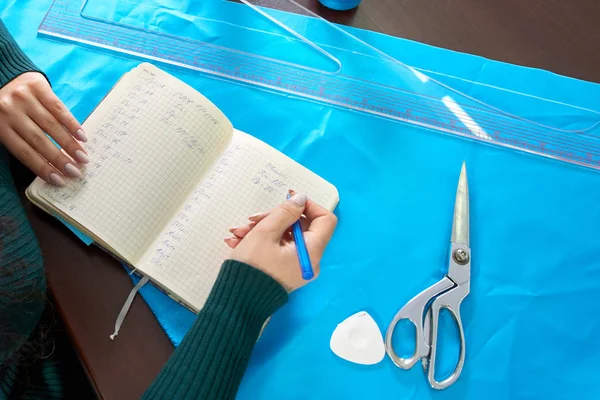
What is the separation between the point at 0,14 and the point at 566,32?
0.98 m

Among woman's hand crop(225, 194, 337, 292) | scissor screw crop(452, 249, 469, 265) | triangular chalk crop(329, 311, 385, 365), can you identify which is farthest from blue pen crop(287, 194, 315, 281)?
scissor screw crop(452, 249, 469, 265)

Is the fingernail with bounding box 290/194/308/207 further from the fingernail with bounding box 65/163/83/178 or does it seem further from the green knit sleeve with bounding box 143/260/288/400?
the fingernail with bounding box 65/163/83/178

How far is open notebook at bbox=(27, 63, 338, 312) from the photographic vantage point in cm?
55

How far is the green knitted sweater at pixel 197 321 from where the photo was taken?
0.48 metres

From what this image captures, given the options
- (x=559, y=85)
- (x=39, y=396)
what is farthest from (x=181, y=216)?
(x=559, y=85)

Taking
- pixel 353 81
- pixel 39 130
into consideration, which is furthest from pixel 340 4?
pixel 39 130

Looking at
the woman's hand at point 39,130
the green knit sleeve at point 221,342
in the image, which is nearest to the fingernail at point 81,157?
the woman's hand at point 39,130

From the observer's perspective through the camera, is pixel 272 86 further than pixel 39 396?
Yes

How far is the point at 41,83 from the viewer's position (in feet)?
1.92

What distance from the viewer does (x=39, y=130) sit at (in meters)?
0.57

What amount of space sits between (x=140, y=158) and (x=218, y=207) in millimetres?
124

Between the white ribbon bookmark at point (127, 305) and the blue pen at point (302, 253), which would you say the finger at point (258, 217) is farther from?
the white ribbon bookmark at point (127, 305)

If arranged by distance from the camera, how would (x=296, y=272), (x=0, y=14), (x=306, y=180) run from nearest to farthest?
(x=296, y=272)
(x=306, y=180)
(x=0, y=14)

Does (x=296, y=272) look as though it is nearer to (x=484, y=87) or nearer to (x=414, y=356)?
(x=414, y=356)
